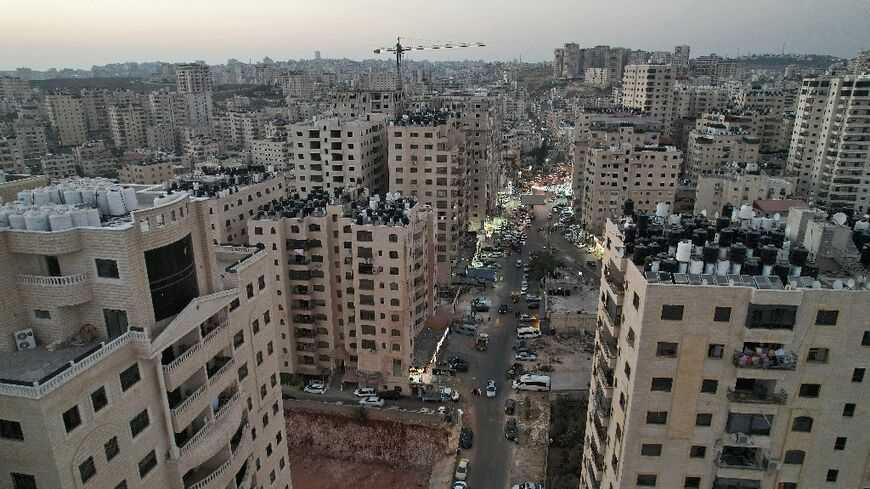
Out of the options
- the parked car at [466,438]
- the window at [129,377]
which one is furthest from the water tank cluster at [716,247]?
the parked car at [466,438]

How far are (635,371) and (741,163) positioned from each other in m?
90.8

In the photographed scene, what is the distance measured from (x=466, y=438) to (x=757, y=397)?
28.4 metres

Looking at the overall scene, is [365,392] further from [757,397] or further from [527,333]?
[757,397]

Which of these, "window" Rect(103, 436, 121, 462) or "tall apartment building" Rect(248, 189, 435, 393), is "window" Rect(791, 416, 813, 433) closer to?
"window" Rect(103, 436, 121, 462)

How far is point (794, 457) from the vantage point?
866 inches

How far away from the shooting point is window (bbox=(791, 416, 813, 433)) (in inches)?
846

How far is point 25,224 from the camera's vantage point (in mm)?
17219

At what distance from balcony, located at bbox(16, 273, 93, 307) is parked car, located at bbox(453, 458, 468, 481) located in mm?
32626

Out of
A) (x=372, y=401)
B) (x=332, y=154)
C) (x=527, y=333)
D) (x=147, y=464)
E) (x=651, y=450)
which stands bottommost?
(x=372, y=401)

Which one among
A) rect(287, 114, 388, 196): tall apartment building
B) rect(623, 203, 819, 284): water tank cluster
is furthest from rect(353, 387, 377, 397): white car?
rect(623, 203, 819, 284): water tank cluster

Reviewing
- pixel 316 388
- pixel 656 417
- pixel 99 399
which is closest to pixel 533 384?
pixel 316 388

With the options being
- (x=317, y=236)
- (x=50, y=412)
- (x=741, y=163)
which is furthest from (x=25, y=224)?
(x=741, y=163)

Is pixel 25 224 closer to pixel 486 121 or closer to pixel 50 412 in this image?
pixel 50 412

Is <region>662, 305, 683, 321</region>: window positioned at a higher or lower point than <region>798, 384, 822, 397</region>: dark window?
higher
